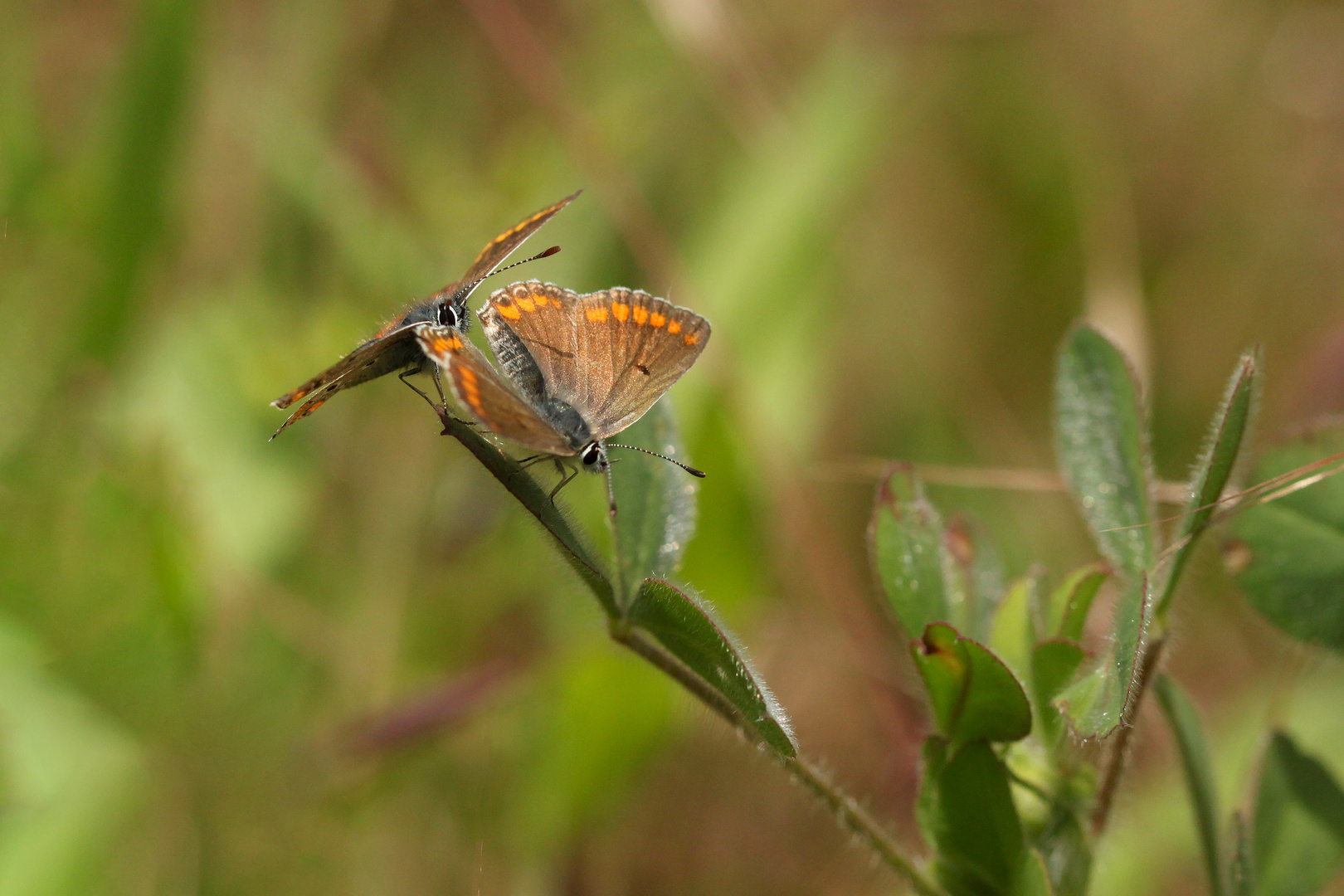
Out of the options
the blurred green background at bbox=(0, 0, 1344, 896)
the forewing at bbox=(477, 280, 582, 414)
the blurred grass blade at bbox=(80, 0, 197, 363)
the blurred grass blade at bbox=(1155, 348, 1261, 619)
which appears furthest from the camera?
the blurred grass blade at bbox=(80, 0, 197, 363)

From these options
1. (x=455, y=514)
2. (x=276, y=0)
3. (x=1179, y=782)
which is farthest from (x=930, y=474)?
(x=276, y=0)

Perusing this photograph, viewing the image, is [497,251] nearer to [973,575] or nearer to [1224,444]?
[973,575]

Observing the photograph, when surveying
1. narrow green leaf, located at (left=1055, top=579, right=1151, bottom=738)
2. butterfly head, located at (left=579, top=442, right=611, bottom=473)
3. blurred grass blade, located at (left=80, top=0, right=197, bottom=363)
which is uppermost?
blurred grass blade, located at (left=80, top=0, right=197, bottom=363)

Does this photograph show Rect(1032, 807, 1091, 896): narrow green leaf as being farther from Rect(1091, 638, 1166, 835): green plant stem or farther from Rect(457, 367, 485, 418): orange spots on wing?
Rect(457, 367, 485, 418): orange spots on wing

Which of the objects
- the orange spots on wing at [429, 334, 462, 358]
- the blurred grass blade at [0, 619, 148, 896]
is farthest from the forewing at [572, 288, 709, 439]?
the blurred grass blade at [0, 619, 148, 896]

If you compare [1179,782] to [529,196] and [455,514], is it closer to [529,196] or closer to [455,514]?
[455,514]

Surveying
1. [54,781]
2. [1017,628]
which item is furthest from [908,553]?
[54,781]
